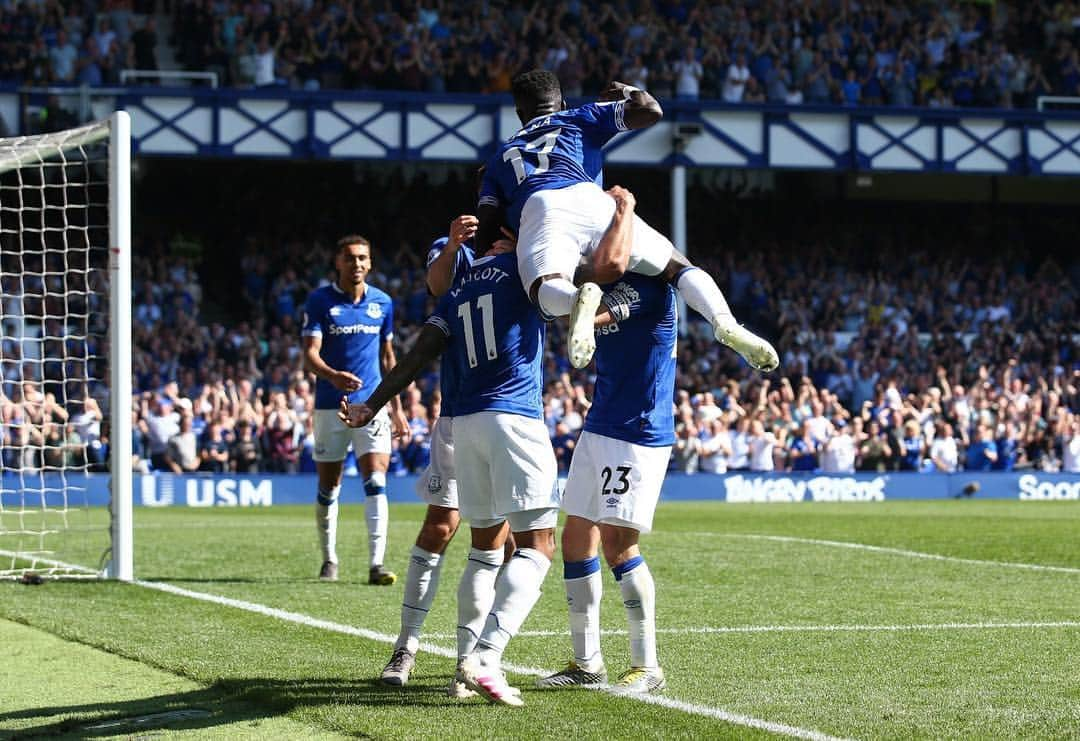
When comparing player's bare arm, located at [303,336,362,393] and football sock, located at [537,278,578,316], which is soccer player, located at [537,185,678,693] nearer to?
football sock, located at [537,278,578,316]

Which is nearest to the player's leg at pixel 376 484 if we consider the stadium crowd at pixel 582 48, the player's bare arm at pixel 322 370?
the player's bare arm at pixel 322 370

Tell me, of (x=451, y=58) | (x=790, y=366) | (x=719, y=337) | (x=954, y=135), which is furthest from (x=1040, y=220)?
(x=719, y=337)

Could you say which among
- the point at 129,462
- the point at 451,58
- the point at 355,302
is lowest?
the point at 129,462

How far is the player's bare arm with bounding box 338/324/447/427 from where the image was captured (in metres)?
6.97

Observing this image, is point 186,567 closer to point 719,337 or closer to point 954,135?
point 719,337

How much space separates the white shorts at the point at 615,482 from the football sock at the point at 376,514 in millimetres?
5148

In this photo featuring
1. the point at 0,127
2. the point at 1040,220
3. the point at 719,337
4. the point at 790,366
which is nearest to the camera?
the point at 719,337

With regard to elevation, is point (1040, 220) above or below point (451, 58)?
below

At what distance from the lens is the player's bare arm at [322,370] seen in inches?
444

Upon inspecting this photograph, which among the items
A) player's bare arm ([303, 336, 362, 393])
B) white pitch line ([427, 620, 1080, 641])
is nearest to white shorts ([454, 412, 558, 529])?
white pitch line ([427, 620, 1080, 641])

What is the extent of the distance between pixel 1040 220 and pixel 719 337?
3627cm

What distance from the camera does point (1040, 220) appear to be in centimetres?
4119

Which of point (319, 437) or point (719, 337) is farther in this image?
point (319, 437)

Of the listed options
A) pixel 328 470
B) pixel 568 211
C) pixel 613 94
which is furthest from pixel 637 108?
pixel 328 470
